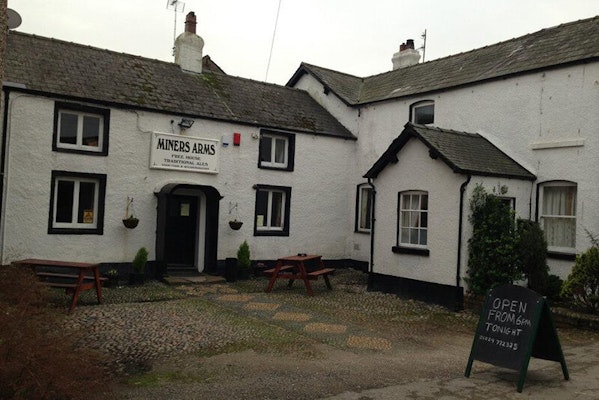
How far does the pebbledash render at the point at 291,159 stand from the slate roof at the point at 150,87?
0.06 m

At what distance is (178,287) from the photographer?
531 inches

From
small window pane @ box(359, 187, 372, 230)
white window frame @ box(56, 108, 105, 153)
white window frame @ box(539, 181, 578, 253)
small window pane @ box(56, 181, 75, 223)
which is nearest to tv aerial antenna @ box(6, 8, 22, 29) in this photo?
white window frame @ box(56, 108, 105, 153)

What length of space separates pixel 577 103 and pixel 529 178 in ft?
6.52

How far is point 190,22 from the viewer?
17.5 m

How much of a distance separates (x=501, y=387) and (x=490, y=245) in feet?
17.6

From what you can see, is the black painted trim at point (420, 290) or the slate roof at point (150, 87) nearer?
the black painted trim at point (420, 290)

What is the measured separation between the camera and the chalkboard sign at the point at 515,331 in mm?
6344

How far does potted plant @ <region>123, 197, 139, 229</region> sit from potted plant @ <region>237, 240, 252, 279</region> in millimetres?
3216

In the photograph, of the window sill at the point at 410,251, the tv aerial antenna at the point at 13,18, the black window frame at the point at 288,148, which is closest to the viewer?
the tv aerial antenna at the point at 13,18

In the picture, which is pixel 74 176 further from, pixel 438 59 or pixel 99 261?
pixel 438 59

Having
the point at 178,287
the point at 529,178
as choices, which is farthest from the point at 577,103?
the point at 178,287

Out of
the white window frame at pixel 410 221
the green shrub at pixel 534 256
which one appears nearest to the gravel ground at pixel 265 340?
the white window frame at pixel 410 221

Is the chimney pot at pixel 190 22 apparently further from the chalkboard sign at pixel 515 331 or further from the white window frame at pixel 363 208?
the chalkboard sign at pixel 515 331

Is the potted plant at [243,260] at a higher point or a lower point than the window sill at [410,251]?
lower
